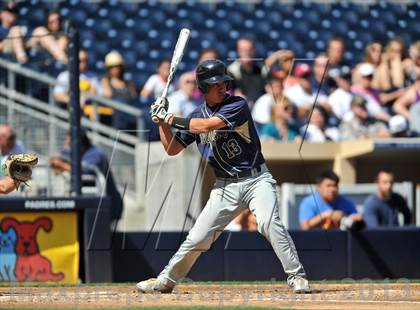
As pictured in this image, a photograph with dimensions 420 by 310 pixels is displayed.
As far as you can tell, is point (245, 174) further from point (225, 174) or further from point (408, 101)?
point (408, 101)

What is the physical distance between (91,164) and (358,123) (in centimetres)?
336

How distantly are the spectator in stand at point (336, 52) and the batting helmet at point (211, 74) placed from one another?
6.73 metres

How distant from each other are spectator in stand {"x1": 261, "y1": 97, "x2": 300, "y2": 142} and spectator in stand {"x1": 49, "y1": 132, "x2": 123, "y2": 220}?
1983mm

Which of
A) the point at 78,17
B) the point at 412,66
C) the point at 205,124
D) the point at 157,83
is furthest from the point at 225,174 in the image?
the point at 78,17

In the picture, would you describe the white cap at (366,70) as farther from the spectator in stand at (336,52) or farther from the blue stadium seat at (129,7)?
the blue stadium seat at (129,7)

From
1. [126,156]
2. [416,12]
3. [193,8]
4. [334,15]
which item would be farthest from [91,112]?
[416,12]

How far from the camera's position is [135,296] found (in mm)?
6816

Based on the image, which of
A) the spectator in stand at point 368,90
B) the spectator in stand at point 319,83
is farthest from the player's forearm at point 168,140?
the spectator in stand at point 368,90

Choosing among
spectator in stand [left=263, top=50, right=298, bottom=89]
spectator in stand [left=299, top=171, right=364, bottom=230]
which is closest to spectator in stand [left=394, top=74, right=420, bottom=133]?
spectator in stand [left=263, top=50, right=298, bottom=89]

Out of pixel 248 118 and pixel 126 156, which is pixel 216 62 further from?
pixel 126 156

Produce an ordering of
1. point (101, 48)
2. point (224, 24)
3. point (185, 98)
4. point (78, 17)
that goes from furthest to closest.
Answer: point (224, 24) < point (78, 17) < point (101, 48) < point (185, 98)

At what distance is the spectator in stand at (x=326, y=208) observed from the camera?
9500 millimetres

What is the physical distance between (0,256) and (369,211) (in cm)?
371

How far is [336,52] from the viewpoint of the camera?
1362cm
